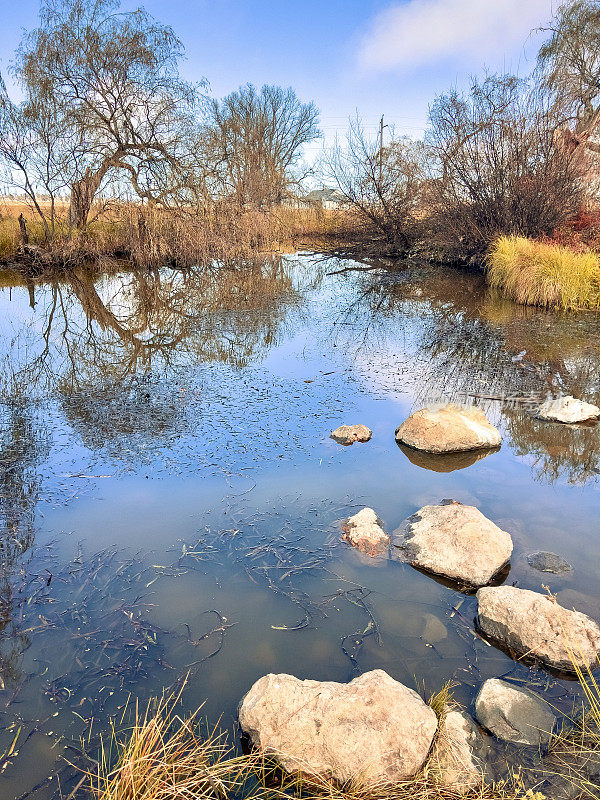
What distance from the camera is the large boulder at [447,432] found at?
520cm

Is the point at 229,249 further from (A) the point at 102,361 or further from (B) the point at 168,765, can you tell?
(B) the point at 168,765

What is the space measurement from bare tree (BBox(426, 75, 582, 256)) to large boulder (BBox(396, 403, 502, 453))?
35.8ft

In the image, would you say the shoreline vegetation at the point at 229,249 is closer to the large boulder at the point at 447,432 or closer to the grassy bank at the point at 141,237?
the grassy bank at the point at 141,237

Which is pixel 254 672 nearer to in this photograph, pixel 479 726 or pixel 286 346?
pixel 479 726

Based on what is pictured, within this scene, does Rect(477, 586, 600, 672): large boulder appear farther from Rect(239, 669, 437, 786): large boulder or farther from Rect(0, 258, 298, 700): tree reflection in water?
Rect(0, 258, 298, 700): tree reflection in water

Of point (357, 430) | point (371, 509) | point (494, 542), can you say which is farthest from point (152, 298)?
point (494, 542)

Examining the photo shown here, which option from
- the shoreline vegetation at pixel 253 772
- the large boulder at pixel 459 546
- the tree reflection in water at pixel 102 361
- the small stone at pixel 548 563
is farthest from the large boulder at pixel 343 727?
the small stone at pixel 548 563

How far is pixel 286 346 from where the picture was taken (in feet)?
28.4

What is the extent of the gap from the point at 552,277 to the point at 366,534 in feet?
31.6

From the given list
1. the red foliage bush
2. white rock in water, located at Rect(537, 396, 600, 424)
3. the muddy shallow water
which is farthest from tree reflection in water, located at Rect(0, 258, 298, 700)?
the red foliage bush

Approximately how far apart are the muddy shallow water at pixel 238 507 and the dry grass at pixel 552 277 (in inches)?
80.3

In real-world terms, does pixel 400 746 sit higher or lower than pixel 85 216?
lower

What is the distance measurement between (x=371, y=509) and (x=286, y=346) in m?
5.00

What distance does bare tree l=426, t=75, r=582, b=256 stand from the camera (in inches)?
547
